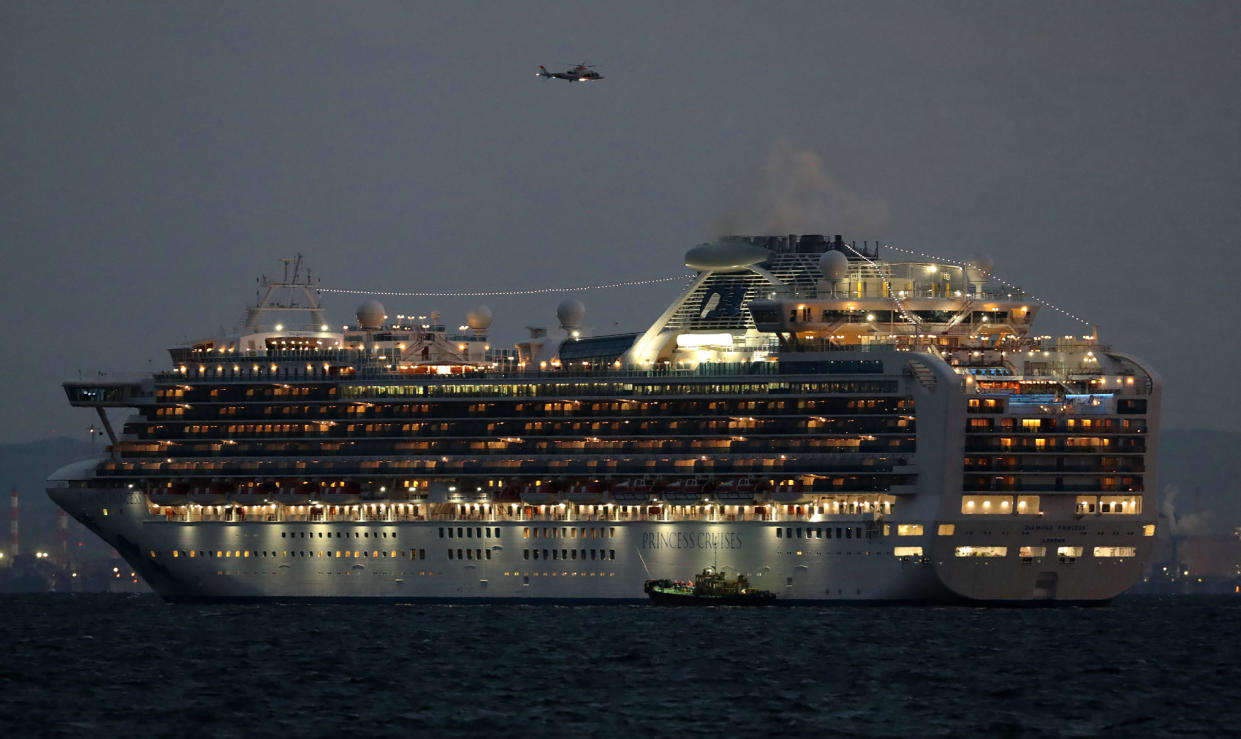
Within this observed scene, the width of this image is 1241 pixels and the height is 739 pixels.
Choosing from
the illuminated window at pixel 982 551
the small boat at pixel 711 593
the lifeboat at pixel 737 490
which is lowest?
the small boat at pixel 711 593

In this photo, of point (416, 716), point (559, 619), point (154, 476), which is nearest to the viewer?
point (416, 716)

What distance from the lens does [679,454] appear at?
10675 cm

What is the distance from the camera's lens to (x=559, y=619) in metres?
103

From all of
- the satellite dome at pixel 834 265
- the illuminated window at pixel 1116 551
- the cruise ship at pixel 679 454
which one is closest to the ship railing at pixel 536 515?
the cruise ship at pixel 679 454

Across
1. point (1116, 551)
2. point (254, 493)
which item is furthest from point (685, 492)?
point (254, 493)

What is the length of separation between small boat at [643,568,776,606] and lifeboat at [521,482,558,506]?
6.52 metres

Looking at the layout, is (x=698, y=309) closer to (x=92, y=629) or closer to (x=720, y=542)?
(x=720, y=542)

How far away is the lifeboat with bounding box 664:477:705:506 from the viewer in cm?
10575

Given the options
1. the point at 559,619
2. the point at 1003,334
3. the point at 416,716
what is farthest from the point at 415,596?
the point at 416,716

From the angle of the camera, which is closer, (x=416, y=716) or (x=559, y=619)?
(x=416, y=716)

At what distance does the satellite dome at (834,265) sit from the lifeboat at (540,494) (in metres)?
16.0

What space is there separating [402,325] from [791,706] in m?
49.4

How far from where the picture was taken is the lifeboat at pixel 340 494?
11100 centimetres

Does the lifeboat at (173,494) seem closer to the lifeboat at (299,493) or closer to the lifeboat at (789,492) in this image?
the lifeboat at (299,493)
